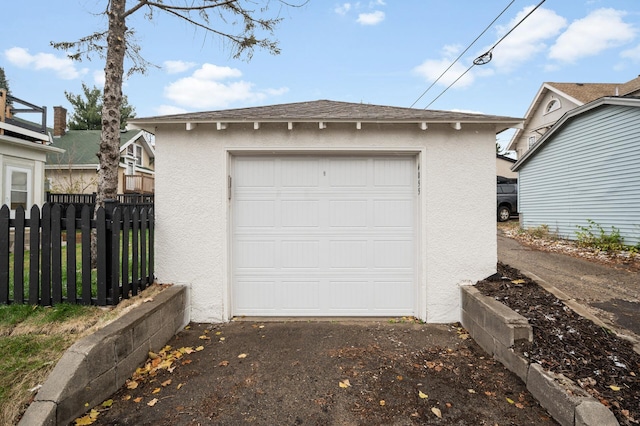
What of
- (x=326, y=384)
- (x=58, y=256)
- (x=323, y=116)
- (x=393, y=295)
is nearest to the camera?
(x=326, y=384)

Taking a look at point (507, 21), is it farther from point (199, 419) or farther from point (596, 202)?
point (199, 419)

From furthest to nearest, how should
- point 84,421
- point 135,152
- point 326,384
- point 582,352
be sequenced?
point 135,152 → point 326,384 → point 582,352 → point 84,421

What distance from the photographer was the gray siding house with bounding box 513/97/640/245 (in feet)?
25.6

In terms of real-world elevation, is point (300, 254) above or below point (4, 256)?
below

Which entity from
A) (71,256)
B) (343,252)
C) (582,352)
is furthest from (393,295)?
(71,256)

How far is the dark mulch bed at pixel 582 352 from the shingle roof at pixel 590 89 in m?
17.3

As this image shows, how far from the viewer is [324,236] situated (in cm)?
437

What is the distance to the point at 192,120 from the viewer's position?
156 inches

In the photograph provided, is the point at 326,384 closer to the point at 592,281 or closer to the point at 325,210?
the point at 325,210

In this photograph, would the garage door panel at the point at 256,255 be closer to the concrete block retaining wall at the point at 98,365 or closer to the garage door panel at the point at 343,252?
the garage door panel at the point at 343,252

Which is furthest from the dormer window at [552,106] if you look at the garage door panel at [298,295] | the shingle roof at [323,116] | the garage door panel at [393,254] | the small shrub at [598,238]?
the garage door panel at [298,295]

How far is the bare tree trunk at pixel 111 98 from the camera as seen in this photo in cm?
444

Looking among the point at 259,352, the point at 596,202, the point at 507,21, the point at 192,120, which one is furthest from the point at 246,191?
the point at 596,202

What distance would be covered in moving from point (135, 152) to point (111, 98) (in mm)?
18788
